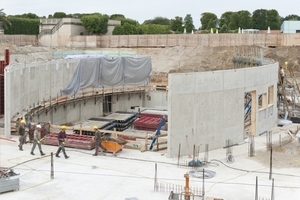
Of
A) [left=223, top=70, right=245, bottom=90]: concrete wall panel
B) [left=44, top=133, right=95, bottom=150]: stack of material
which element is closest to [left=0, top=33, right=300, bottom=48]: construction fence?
[left=223, top=70, right=245, bottom=90]: concrete wall panel

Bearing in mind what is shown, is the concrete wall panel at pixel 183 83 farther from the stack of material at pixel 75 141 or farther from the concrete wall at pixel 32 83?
the concrete wall at pixel 32 83

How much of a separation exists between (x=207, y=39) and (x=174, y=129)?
4374cm

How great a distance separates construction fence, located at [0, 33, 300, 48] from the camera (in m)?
57.2

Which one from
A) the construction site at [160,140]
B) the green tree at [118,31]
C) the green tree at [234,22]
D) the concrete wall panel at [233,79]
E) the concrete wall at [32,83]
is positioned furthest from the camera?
the green tree at [234,22]

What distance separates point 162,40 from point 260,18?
171 ft

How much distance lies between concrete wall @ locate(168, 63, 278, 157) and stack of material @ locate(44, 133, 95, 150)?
339 centimetres

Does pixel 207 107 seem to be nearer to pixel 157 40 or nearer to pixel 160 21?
pixel 157 40

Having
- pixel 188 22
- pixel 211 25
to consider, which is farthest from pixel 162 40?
pixel 188 22

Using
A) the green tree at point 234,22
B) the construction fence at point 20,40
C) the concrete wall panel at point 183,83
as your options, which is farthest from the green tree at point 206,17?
the concrete wall panel at point 183,83

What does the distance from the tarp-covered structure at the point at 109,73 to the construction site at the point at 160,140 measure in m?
0.12

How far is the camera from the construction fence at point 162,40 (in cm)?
5716

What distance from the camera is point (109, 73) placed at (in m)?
31.9

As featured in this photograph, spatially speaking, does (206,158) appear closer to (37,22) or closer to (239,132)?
(239,132)

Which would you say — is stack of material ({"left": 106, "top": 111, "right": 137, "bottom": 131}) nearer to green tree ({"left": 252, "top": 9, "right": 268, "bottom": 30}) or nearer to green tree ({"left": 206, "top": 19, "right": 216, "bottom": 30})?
green tree ({"left": 206, "top": 19, "right": 216, "bottom": 30})
